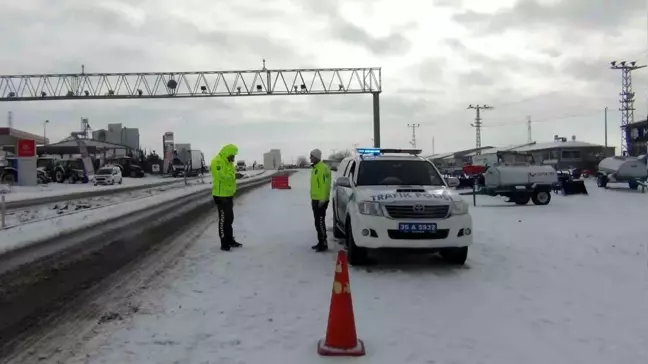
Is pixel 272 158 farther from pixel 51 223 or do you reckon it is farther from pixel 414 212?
pixel 414 212

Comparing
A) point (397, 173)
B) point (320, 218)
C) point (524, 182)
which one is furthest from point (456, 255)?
point (524, 182)

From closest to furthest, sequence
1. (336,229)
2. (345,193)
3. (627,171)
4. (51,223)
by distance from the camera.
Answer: (345,193) → (336,229) → (51,223) → (627,171)

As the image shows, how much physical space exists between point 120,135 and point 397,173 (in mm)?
110208

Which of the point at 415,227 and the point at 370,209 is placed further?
the point at 370,209

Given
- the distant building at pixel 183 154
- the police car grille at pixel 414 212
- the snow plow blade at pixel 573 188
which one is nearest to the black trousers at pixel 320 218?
the police car grille at pixel 414 212

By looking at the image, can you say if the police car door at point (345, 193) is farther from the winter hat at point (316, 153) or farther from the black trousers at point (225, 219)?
the black trousers at point (225, 219)

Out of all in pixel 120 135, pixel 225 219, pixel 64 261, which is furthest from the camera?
pixel 120 135

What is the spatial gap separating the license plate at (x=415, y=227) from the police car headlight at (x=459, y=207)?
17.8 inches

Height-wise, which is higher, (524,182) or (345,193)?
(345,193)

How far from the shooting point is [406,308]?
21.9 ft

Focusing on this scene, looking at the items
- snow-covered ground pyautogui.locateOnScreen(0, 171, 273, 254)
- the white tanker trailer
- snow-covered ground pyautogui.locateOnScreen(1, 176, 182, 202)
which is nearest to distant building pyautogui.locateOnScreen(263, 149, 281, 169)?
snow-covered ground pyautogui.locateOnScreen(1, 176, 182, 202)

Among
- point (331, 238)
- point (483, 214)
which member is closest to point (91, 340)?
point (331, 238)

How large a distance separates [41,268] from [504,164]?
18.8m

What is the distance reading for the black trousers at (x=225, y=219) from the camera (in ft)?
36.2
